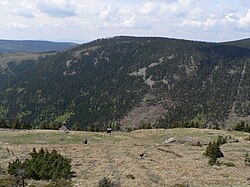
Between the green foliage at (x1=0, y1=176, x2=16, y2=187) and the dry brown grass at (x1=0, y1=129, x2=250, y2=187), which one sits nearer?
the green foliage at (x1=0, y1=176, x2=16, y2=187)

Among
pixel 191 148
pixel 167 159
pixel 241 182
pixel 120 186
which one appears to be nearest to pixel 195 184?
pixel 241 182

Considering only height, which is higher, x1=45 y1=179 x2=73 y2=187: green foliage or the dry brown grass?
x1=45 y1=179 x2=73 y2=187: green foliage

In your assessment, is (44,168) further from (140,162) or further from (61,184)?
(140,162)

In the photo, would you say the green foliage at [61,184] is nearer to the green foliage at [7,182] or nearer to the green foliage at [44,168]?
the green foliage at [44,168]

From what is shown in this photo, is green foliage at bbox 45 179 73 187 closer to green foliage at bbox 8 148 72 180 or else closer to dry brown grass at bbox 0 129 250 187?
dry brown grass at bbox 0 129 250 187

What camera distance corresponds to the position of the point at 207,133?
7100cm

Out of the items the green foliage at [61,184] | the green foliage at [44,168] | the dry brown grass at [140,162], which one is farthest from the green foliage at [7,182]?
the dry brown grass at [140,162]

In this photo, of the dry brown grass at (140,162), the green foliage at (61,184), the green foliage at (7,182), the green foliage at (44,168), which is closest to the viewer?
the green foliage at (7,182)

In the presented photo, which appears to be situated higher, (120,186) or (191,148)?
(120,186)

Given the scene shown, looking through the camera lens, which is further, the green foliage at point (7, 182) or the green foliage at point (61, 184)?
the green foliage at point (61, 184)

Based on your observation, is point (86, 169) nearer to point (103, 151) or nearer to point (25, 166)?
point (25, 166)

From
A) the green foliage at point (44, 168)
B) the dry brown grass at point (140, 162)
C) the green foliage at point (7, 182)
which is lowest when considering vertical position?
the dry brown grass at point (140, 162)

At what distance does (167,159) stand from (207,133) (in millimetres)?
30009

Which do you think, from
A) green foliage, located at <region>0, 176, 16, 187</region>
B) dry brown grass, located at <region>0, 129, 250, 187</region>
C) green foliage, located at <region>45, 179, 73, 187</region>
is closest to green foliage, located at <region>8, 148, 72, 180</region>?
dry brown grass, located at <region>0, 129, 250, 187</region>
